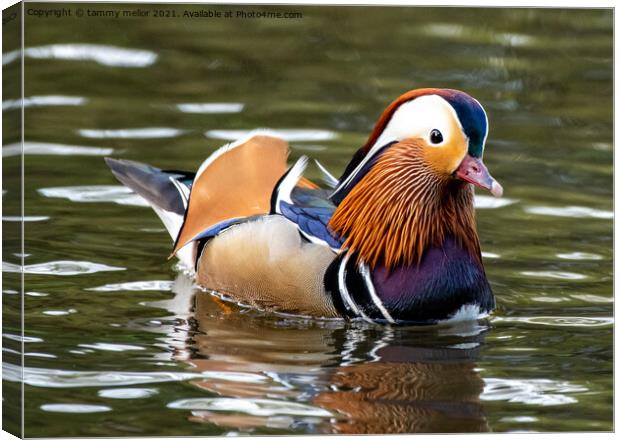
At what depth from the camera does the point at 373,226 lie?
7.46 m

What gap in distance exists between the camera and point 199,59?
7648 mm

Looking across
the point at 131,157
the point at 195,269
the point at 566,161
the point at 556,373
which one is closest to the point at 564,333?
the point at 556,373

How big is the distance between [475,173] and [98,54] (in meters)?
1.78

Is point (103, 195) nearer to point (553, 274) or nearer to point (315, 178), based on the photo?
point (315, 178)

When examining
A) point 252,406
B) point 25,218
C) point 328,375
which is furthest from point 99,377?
point 328,375

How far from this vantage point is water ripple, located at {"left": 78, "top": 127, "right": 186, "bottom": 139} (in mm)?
8273

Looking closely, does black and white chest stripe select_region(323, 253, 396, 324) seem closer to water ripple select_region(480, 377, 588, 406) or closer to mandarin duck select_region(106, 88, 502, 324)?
mandarin duck select_region(106, 88, 502, 324)

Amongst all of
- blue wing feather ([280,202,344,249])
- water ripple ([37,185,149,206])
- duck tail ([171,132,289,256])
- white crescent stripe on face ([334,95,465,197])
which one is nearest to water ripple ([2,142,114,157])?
water ripple ([37,185,149,206])

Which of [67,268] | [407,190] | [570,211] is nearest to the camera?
[407,190]

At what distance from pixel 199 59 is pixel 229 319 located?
3.87 ft

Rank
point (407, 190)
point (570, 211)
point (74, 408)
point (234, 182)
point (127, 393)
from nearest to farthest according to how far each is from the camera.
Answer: point (74, 408), point (127, 393), point (407, 190), point (234, 182), point (570, 211)

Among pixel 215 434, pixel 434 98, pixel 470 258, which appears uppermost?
pixel 434 98

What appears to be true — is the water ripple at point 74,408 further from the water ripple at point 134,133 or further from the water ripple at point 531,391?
the water ripple at point 134,133

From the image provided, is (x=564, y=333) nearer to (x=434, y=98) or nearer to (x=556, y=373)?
(x=556, y=373)
